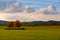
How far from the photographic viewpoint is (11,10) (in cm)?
620

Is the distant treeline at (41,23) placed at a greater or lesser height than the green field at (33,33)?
greater

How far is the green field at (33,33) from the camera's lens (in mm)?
5621

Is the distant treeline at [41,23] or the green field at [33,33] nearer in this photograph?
the green field at [33,33]

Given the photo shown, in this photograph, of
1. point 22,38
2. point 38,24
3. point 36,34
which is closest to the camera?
point 22,38

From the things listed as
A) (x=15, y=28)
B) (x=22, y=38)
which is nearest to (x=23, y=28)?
(x=15, y=28)

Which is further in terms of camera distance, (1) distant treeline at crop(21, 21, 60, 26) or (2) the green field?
(1) distant treeline at crop(21, 21, 60, 26)

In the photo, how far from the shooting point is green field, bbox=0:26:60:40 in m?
5.62

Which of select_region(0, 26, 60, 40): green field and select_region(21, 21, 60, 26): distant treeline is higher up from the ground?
select_region(21, 21, 60, 26): distant treeline

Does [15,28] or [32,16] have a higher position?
[32,16]

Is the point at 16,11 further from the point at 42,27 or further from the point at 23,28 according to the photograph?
the point at 42,27

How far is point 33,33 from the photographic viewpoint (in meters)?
5.97

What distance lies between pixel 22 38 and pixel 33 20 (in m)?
0.91

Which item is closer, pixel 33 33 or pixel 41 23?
pixel 33 33

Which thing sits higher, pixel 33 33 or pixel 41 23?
pixel 41 23
